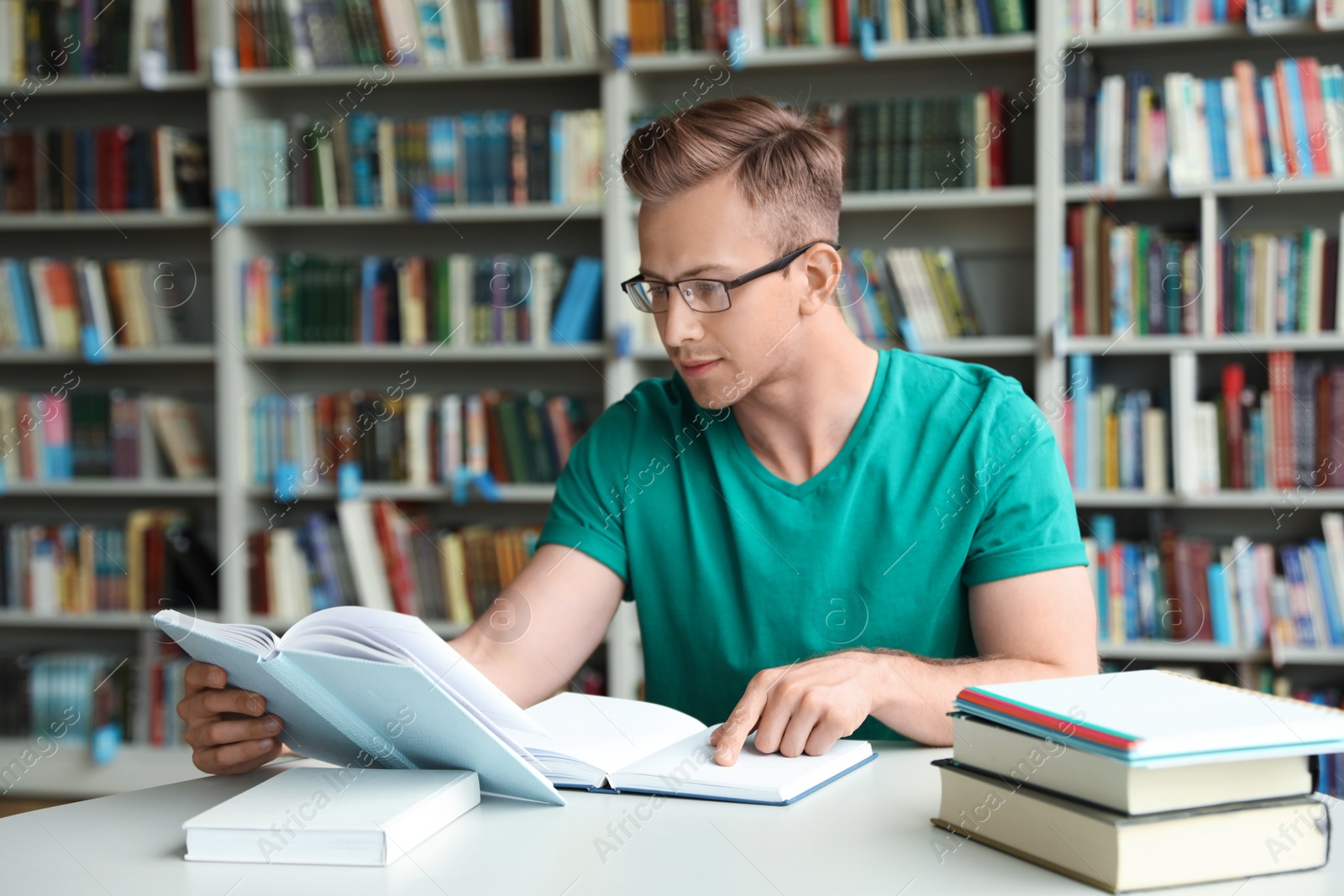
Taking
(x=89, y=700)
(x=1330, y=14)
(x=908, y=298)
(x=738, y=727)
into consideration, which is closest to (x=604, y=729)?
(x=738, y=727)

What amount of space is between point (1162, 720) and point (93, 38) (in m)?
3.23

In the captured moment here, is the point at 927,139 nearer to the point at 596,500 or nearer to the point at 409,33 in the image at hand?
the point at 409,33

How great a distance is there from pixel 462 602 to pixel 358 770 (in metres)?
2.03

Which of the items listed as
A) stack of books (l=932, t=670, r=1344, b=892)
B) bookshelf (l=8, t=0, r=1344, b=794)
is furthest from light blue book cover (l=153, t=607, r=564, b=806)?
bookshelf (l=8, t=0, r=1344, b=794)

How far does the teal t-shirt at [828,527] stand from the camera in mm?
1287

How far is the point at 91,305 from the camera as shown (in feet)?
10.0

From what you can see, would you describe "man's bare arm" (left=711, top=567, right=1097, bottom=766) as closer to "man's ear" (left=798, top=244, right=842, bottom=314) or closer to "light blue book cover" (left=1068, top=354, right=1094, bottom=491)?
"man's ear" (left=798, top=244, right=842, bottom=314)

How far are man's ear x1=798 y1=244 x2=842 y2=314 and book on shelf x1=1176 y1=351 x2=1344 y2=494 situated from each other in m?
1.47

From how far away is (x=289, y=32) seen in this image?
2.95 metres

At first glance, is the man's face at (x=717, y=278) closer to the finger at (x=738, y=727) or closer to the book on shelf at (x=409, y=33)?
the finger at (x=738, y=727)

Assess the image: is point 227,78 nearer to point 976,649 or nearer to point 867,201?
point 867,201

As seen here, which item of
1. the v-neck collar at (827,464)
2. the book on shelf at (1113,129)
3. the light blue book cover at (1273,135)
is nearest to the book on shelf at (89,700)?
the v-neck collar at (827,464)

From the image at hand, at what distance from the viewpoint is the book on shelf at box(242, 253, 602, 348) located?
2.87 m

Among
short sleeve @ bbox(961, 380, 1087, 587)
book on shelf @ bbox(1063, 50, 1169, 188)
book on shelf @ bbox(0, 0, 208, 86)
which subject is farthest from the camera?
book on shelf @ bbox(0, 0, 208, 86)
